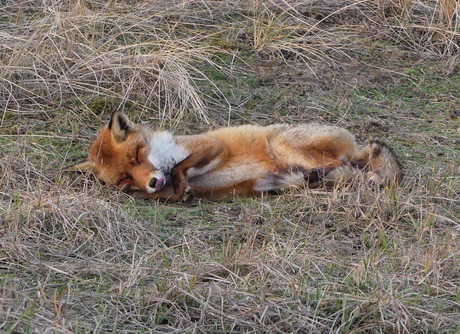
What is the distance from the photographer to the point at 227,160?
19.3 feet

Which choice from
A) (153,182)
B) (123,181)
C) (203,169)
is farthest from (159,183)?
(203,169)

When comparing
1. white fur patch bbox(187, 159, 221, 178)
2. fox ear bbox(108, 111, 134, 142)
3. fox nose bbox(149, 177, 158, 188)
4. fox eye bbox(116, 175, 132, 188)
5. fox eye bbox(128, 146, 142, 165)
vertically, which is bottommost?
white fur patch bbox(187, 159, 221, 178)

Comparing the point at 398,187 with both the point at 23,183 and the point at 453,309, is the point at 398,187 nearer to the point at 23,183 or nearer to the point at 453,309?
the point at 453,309

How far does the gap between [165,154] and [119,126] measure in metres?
0.42

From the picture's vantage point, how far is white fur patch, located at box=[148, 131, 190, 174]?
5844 mm

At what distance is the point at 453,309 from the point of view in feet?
12.6

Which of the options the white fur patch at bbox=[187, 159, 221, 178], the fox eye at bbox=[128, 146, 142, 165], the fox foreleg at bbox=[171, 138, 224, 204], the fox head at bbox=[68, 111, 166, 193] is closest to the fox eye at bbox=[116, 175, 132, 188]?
the fox head at bbox=[68, 111, 166, 193]

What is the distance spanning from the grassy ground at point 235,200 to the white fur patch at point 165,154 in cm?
41

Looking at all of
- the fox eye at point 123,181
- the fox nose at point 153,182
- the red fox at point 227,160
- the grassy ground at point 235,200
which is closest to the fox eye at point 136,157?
the red fox at point 227,160

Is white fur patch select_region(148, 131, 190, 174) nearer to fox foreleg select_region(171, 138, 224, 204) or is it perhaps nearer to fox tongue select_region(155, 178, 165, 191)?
fox foreleg select_region(171, 138, 224, 204)

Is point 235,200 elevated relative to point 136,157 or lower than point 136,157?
lower

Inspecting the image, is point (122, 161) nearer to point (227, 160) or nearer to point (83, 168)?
point (83, 168)

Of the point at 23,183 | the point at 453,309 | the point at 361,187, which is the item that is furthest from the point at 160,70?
the point at 453,309

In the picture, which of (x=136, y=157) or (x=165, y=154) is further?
(x=165, y=154)
